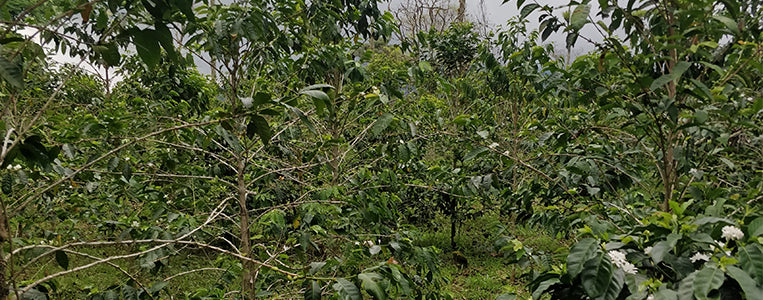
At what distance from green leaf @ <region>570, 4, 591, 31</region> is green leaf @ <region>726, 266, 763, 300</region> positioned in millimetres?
735

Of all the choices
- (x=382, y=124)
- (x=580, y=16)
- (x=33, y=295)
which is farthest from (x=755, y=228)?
(x=33, y=295)

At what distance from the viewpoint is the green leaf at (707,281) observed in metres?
0.85

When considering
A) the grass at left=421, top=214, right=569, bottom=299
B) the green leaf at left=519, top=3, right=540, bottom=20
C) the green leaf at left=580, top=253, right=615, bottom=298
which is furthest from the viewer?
the grass at left=421, top=214, right=569, bottom=299

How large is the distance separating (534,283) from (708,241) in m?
0.44

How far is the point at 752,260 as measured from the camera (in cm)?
89

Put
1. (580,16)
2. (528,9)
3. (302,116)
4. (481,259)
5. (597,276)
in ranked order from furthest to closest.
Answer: (481,259), (528,9), (580,16), (302,116), (597,276)

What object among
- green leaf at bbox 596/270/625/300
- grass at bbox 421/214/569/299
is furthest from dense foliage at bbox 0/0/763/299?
grass at bbox 421/214/569/299

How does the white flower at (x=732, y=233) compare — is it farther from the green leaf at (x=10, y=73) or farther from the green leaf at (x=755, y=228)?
the green leaf at (x=10, y=73)

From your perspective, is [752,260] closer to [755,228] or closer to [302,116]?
[755,228]

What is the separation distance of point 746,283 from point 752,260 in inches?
3.1

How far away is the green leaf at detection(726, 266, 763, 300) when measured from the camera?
83 cm

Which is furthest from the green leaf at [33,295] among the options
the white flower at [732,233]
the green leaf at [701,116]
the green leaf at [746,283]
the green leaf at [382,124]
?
the green leaf at [701,116]

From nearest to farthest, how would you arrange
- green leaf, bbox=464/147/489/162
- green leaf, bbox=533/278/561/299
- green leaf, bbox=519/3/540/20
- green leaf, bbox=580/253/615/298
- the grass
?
green leaf, bbox=580/253/615/298, green leaf, bbox=533/278/561/299, green leaf, bbox=519/3/540/20, green leaf, bbox=464/147/489/162, the grass

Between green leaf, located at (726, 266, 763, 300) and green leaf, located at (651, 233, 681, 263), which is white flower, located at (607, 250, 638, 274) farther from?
green leaf, located at (726, 266, 763, 300)
